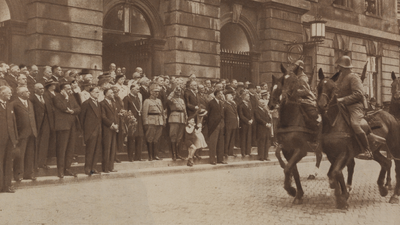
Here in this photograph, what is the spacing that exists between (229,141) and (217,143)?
0.63 m

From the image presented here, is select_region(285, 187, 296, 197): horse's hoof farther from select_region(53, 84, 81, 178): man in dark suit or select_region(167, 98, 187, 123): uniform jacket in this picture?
select_region(167, 98, 187, 123): uniform jacket

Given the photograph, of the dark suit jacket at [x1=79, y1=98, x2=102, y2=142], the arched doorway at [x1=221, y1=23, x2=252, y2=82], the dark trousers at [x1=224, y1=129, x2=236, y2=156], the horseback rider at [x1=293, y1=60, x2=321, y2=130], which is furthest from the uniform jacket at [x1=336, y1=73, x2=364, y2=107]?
the arched doorway at [x1=221, y1=23, x2=252, y2=82]

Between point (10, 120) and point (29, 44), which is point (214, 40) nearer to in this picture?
point (29, 44)

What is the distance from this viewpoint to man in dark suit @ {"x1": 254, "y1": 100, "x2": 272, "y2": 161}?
16688 mm

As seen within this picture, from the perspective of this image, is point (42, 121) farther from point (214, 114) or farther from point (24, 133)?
point (214, 114)

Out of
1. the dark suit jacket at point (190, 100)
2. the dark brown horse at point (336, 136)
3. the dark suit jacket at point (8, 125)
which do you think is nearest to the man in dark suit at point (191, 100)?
the dark suit jacket at point (190, 100)

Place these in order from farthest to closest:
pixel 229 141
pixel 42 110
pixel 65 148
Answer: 1. pixel 229 141
2. pixel 65 148
3. pixel 42 110

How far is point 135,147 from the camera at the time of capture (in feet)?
46.2

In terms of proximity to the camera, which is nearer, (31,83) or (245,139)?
(31,83)

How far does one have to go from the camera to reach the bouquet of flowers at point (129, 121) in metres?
13.2

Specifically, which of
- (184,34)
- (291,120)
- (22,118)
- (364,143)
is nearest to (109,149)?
(22,118)

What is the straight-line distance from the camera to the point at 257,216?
8031mm

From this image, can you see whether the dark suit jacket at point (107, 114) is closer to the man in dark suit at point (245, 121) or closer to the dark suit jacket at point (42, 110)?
the dark suit jacket at point (42, 110)

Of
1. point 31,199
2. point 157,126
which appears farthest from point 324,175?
point 31,199
